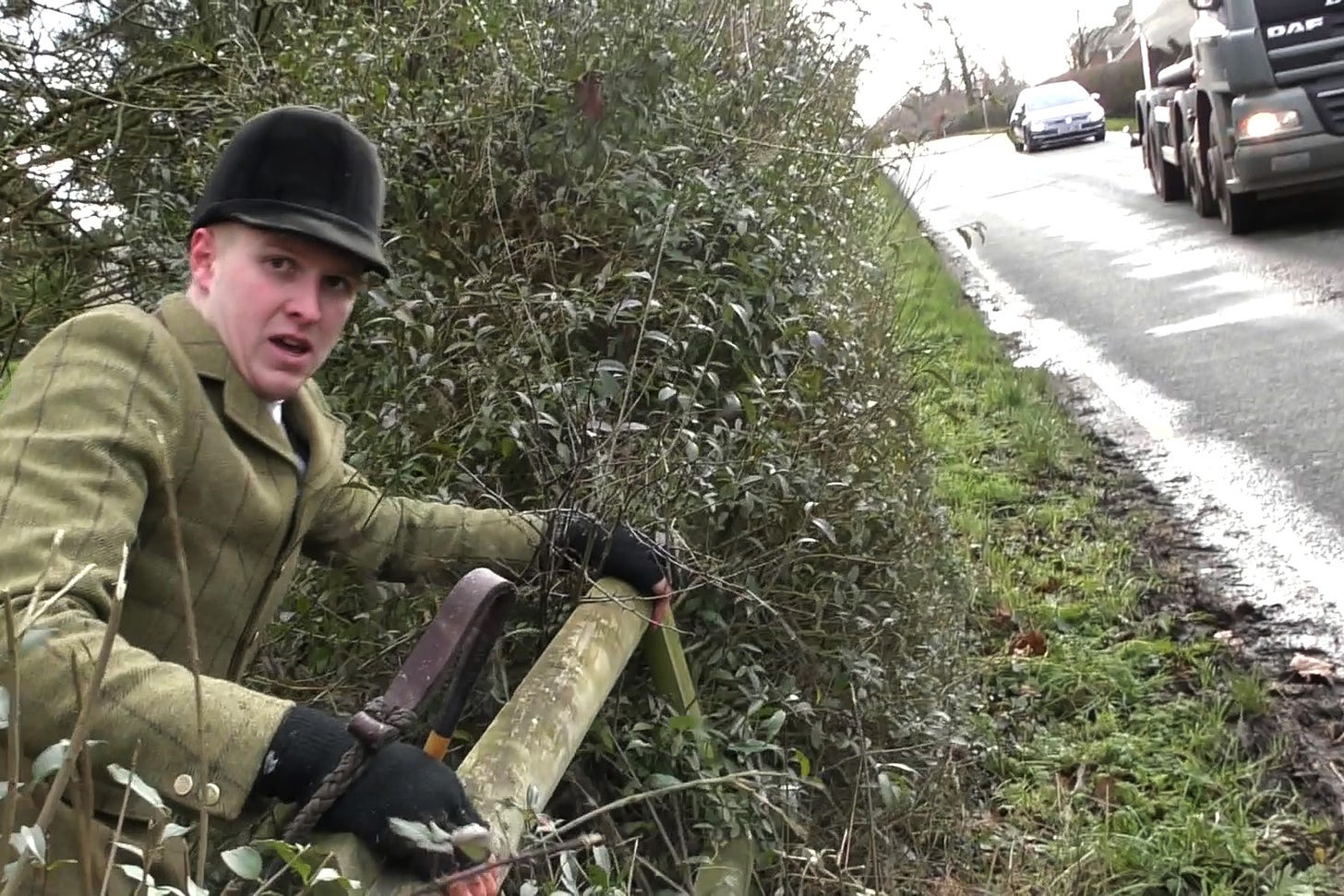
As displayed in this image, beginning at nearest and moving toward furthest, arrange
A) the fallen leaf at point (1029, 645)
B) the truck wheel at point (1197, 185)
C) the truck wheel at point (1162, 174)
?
the fallen leaf at point (1029, 645)
the truck wheel at point (1197, 185)
the truck wheel at point (1162, 174)

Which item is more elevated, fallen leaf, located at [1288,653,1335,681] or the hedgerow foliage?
the hedgerow foliage

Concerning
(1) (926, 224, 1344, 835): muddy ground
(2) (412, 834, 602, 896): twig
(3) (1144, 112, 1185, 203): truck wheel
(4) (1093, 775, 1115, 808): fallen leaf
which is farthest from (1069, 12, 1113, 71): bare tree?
(2) (412, 834, 602, 896): twig

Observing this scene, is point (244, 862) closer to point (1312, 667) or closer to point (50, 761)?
point (50, 761)

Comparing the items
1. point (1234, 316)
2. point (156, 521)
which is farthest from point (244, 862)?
point (1234, 316)

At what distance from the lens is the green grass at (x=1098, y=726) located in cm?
326

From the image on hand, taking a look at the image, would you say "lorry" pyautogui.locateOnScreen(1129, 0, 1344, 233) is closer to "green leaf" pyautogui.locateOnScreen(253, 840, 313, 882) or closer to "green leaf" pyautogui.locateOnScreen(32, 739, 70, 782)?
"green leaf" pyautogui.locateOnScreen(253, 840, 313, 882)

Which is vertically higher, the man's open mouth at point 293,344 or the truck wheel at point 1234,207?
the man's open mouth at point 293,344

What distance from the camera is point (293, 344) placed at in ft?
6.43

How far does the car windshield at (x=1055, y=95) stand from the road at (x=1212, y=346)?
446 inches

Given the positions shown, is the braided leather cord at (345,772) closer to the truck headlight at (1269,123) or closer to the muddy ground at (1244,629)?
the muddy ground at (1244,629)

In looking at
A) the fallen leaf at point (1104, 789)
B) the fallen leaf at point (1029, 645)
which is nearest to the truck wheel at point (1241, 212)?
the fallen leaf at point (1029, 645)

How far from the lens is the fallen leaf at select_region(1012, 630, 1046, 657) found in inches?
175

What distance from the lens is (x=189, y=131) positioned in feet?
14.1

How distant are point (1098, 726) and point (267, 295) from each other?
2957 mm
